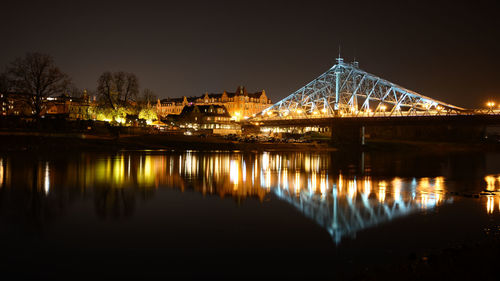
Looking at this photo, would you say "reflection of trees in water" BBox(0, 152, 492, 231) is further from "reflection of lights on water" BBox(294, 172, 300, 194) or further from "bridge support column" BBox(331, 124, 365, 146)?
"bridge support column" BBox(331, 124, 365, 146)

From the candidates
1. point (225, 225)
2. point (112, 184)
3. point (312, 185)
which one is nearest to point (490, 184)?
point (312, 185)

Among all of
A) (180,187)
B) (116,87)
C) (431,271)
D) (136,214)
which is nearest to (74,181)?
(180,187)

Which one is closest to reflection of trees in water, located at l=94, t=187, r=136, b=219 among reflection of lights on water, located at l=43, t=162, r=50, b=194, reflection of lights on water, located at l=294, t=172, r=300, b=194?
reflection of lights on water, located at l=43, t=162, r=50, b=194

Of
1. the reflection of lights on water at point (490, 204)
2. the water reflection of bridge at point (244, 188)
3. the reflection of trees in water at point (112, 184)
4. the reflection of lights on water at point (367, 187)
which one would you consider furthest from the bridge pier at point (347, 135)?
the reflection of lights on water at point (490, 204)

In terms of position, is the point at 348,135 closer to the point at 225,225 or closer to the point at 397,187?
the point at 397,187

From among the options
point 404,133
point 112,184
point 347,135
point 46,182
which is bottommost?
point 112,184

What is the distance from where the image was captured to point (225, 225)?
16.0 m

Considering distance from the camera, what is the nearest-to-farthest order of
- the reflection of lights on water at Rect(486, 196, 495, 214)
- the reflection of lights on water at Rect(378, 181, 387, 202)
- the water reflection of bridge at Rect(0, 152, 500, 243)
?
the water reflection of bridge at Rect(0, 152, 500, 243), the reflection of lights on water at Rect(486, 196, 495, 214), the reflection of lights on water at Rect(378, 181, 387, 202)

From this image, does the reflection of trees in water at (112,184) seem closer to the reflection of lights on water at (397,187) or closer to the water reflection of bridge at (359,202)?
the water reflection of bridge at (359,202)

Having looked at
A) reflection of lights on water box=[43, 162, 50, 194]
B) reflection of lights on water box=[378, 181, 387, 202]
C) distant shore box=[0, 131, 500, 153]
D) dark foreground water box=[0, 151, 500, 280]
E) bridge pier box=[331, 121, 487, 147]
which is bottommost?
dark foreground water box=[0, 151, 500, 280]

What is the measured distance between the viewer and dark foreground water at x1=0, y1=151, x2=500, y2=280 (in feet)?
36.9

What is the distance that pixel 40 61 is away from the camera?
6794 centimetres

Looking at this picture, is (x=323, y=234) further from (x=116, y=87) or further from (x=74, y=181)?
(x=116, y=87)

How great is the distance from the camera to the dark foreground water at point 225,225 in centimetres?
1125
